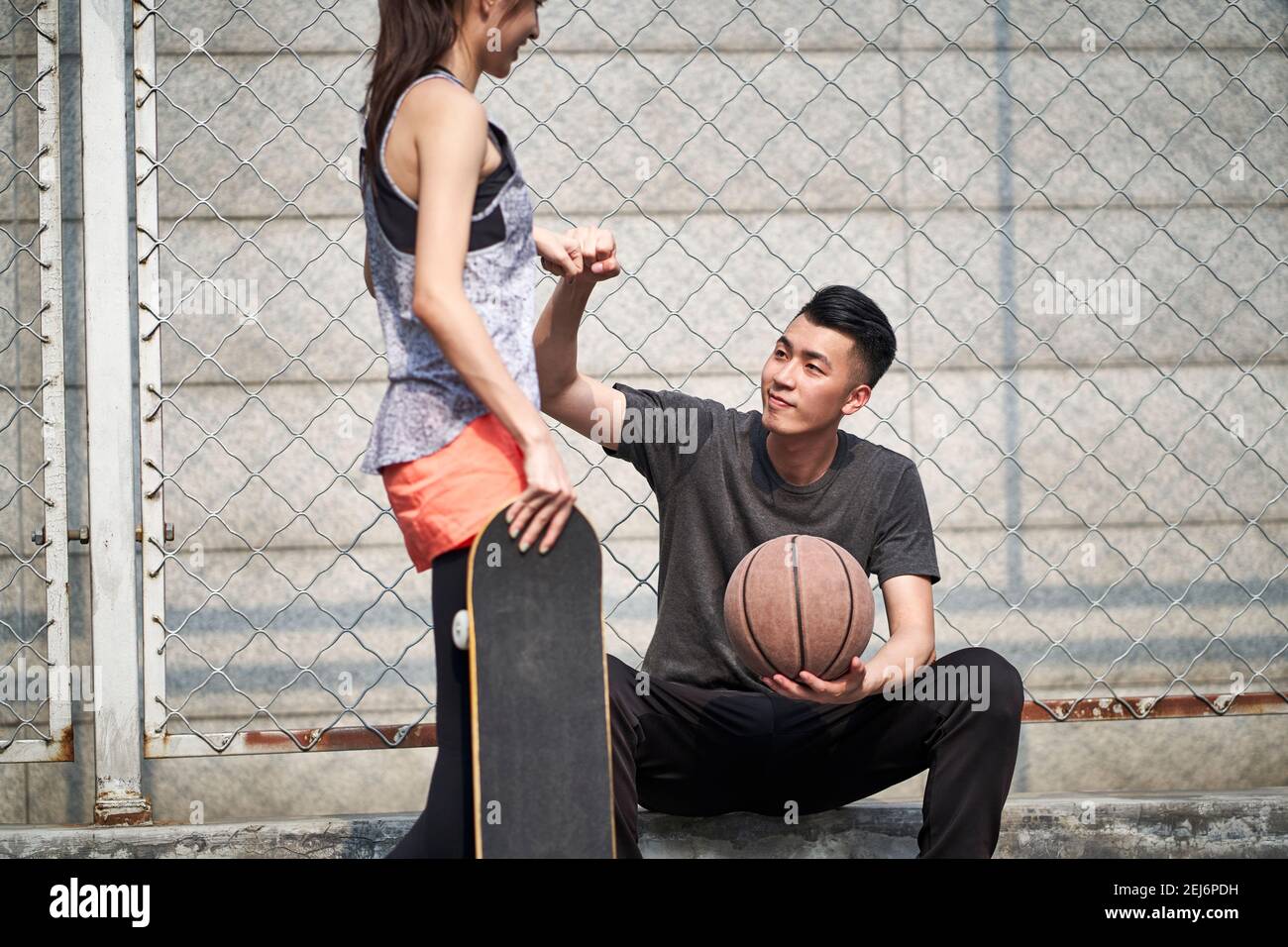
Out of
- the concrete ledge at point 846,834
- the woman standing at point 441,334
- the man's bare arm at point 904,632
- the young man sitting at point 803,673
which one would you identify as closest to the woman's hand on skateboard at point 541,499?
the woman standing at point 441,334

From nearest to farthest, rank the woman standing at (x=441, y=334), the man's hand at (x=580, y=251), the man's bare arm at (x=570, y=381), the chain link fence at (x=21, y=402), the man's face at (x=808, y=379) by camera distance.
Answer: the woman standing at (x=441, y=334)
the man's hand at (x=580, y=251)
the man's bare arm at (x=570, y=381)
the man's face at (x=808, y=379)
the chain link fence at (x=21, y=402)

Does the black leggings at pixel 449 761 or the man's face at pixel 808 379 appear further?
the man's face at pixel 808 379

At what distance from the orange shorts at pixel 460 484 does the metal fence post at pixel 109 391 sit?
1270 millimetres

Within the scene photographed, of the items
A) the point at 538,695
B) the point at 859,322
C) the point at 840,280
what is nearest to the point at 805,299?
the point at 840,280

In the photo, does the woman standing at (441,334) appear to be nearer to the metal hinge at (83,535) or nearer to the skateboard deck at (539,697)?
the skateboard deck at (539,697)

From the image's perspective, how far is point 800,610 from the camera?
2211 mm

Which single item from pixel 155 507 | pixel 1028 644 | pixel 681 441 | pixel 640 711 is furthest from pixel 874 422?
pixel 155 507

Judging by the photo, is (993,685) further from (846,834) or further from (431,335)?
(431,335)

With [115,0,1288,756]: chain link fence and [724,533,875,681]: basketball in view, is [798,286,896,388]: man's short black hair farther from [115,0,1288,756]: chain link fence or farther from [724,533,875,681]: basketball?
[115,0,1288,756]: chain link fence

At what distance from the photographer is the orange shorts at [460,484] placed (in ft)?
5.60

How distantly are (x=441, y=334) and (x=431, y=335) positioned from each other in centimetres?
8

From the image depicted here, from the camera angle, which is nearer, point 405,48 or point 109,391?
point 405,48

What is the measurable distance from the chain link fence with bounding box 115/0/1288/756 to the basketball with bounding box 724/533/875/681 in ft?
3.34

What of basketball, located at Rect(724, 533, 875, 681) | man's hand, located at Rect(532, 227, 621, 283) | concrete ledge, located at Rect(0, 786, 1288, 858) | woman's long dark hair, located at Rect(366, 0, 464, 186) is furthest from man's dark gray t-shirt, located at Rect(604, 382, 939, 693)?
woman's long dark hair, located at Rect(366, 0, 464, 186)
